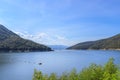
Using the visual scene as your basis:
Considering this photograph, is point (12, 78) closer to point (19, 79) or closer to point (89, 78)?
point (19, 79)

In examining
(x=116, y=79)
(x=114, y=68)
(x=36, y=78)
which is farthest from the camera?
(x=114, y=68)

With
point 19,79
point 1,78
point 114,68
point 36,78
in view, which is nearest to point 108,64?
point 114,68

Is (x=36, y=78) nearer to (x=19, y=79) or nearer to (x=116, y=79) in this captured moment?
(x=116, y=79)

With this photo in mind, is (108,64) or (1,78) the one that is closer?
(108,64)

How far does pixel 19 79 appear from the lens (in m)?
95.4

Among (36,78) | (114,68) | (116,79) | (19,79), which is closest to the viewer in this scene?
(116,79)

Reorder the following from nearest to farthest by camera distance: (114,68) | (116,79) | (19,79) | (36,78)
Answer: (116,79), (36,78), (114,68), (19,79)

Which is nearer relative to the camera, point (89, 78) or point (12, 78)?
point (89, 78)

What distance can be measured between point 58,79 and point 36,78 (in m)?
4.58

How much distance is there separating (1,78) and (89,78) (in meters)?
68.1

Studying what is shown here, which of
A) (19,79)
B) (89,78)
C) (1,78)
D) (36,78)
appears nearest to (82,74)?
(89,78)

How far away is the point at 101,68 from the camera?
136 ft

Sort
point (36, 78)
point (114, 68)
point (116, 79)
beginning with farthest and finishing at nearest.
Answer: point (114, 68)
point (36, 78)
point (116, 79)

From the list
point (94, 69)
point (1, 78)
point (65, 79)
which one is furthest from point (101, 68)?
point (1, 78)
